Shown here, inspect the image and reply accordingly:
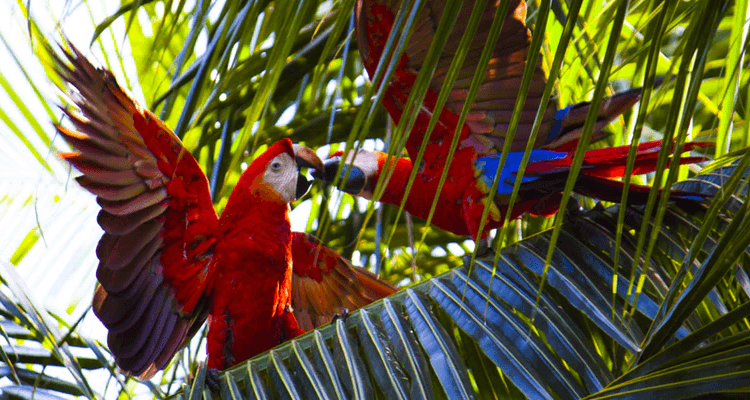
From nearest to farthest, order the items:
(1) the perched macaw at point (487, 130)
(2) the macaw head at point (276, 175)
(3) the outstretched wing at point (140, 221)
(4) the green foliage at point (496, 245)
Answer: (4) the green foliage at point (496, 245)
(1) the perched macaw at point (487, 130)
(3) the outstretched wing at point (140, 221)
(2) the macaw head at point (276, 175)

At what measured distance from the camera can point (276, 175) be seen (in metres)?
1.50

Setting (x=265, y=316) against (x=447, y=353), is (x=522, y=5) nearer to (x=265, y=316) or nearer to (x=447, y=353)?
(x=447, y=353)

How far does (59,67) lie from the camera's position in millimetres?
1201

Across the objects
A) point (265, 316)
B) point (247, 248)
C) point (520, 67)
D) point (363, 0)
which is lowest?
point (265, 316)

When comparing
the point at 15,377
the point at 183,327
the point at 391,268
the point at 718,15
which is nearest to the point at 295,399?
the point at 15,377

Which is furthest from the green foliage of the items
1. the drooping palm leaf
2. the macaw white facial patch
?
the macaw white facial patch

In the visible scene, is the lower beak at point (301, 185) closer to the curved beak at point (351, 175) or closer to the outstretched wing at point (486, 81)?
the curved beak at point (351, 175)

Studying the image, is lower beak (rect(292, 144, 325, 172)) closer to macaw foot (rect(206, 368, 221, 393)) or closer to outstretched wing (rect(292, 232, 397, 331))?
outstretched wing (rect(292, 232, 397, 331))

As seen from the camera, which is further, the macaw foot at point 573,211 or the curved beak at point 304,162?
the curved beak at point 304,162

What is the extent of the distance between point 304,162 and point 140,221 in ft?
1.27

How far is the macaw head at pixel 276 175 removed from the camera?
1.49 metres

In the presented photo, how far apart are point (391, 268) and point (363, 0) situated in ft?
2.69

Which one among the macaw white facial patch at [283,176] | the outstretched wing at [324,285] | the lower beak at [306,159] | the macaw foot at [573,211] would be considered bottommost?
the macaw foot at [573,211]

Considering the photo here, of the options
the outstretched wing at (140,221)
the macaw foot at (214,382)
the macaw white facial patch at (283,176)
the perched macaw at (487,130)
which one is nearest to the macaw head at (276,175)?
the macaw white facial patch at (283,176)
